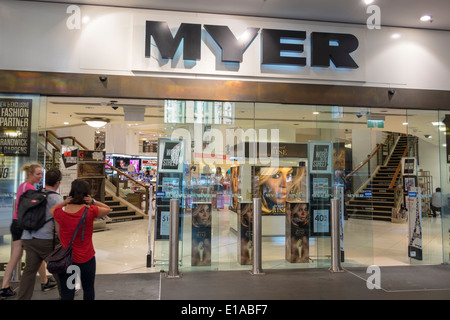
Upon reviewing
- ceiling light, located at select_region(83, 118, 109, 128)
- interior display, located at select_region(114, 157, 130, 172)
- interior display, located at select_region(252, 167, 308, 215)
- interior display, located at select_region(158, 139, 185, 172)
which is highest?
ceiling light, located at select_region(83, 118, 109, 128)

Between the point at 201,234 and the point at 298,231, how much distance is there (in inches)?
61.4

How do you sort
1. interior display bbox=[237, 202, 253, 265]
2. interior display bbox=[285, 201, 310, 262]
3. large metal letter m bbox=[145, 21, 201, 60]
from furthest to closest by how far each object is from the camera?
interior display bbox=[285, 201, 310, 262] < interior display bbox=[237, 202, 253, 265] < large metal letter m bbox=[145, 21, 201, 60]

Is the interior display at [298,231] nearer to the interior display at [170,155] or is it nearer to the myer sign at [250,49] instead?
the interior display at [170,155]

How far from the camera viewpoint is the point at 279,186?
736 centimetres

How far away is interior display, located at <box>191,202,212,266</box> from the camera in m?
5.14

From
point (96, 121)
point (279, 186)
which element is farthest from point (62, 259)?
point (96, 121)

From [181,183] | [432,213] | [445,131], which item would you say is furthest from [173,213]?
[432,213]

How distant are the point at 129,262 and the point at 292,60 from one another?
4027 millimetres

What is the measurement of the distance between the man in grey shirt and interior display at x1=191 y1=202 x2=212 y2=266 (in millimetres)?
2204

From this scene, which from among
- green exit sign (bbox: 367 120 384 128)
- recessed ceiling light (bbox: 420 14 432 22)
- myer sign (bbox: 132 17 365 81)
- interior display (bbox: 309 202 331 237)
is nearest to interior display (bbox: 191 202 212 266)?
interior display (bbox: 309 202 331 237)

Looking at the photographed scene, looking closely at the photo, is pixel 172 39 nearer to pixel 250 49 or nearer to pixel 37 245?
pixel 250 49

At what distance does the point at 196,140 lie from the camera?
5.25 m

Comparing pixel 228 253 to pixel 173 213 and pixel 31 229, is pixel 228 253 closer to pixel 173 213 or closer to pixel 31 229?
pixel 173 213

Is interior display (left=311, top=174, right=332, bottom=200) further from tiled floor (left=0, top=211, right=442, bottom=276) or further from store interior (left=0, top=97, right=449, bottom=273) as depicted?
tiled floor (left=0, top=211, right=442, bottom=276)
